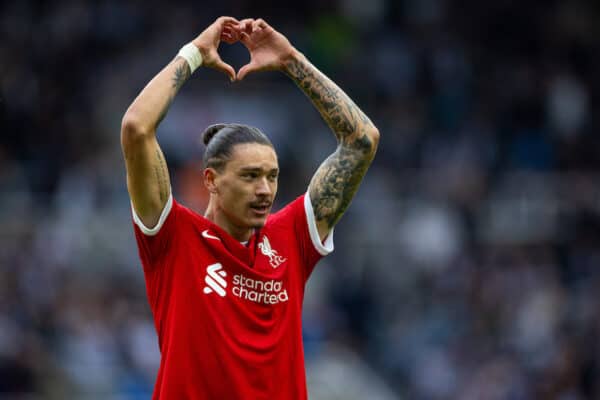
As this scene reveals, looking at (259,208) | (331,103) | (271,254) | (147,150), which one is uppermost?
(331,103)

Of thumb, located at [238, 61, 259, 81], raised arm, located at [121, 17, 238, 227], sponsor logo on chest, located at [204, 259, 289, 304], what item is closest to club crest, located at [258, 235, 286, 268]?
sponsor logo on chest, located at [204, 259, 289, 304]

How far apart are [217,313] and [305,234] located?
702mm

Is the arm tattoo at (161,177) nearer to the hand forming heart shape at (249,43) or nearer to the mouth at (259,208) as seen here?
the mouth at (259,208)

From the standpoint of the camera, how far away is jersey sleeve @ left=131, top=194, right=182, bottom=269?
4.96 meters

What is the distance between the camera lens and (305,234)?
5.52 metres

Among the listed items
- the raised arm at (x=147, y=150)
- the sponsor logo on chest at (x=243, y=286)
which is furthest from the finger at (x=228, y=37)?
the sponsor logo on chest at (x=243, y=286)

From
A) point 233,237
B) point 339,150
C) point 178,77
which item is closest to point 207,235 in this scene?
point 233,237

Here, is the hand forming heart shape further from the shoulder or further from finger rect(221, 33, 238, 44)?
the shoulder

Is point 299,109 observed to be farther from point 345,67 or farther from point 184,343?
point 184,343

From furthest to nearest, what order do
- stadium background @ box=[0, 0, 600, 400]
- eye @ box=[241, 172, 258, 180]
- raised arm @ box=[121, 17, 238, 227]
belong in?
stadium background @ box=[0, 0, 600, 400] < eye @ box=[241, 172, 258, 180] < raised arm @ box=[121, 17, 238, 227]

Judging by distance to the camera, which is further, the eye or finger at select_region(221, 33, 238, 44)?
finger at select_region(221, 33, 238, 44)

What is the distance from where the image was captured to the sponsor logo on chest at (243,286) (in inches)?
200

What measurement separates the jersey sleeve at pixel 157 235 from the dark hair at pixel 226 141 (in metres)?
0.31

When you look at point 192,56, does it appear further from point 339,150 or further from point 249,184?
Answer: point 339,150
